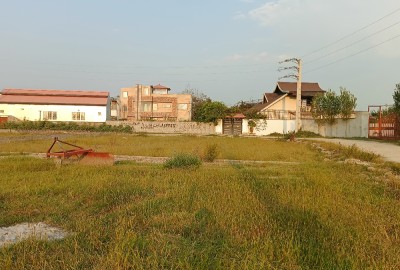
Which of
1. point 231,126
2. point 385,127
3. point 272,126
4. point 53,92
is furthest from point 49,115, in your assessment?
point 385,127

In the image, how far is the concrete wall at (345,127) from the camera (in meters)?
37.5

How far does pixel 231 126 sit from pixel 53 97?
29.5 meters

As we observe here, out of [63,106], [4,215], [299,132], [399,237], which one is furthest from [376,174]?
[63,106]

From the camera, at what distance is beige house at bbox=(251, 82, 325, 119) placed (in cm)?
5312

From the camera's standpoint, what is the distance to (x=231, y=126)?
54.4 metres

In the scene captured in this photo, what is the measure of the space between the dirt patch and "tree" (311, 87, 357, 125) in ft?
131

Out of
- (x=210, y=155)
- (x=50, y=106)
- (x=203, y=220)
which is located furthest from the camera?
(x=50, y=106)

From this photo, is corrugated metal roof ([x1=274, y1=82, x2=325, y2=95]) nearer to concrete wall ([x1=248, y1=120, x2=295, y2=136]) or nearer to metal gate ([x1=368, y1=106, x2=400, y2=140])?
concrete wall ([x1=248, y1=120, x2=295, y2=136])

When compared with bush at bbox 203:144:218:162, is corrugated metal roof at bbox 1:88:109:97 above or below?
above

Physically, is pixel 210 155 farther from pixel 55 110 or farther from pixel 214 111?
pixel 55 110

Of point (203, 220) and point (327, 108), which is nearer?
point (203, 220)

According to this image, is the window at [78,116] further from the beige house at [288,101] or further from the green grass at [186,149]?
the green grass at [186,149]

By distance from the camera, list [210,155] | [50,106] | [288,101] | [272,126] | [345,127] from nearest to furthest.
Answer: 1. [210,155]
2. [345,127]
3. [272,126]
4. [288,101]
5. [50,106]

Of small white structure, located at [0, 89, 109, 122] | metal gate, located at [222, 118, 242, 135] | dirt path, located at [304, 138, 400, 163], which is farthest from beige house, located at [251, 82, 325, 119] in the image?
dirt path, located at [304, 138, 400, 163]
